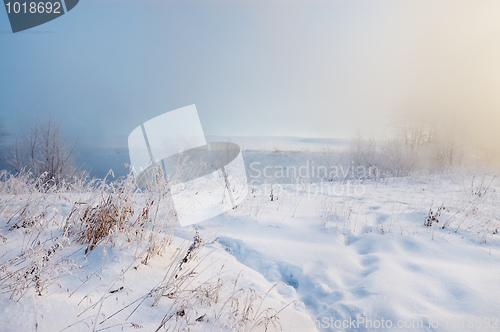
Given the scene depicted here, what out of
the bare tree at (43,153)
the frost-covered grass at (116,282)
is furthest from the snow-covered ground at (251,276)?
the bare tree at (43,153)

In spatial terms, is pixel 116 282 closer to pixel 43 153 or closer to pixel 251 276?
pixel 251 276

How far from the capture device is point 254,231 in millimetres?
4297

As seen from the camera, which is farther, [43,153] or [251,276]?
[43,153]

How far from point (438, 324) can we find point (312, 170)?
64.8 feet

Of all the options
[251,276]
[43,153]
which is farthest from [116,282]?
[43,153]

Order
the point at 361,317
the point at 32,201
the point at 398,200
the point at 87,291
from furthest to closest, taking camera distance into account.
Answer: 1. the point at 398,200
2. the point at 32,201
3. the point at 361,317
4. the point at 87,291

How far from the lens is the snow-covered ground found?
1.56 meters

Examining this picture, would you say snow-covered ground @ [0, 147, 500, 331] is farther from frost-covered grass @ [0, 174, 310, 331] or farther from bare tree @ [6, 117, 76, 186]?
bare tree @ [6, 117, 76, 186]

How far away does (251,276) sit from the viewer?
2.62m

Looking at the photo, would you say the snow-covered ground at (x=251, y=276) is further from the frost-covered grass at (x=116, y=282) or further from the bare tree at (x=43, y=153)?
the bare tree at (x=43, y=153)

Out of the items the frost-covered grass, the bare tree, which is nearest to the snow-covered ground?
the frost-covered grass

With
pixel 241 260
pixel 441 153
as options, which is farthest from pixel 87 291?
pixel 441 153

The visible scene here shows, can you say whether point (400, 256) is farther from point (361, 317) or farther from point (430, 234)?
point (361, 317)

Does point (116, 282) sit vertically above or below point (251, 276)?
above
